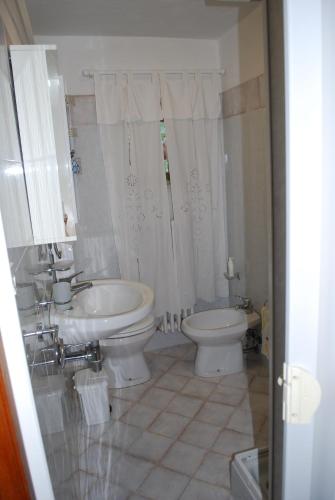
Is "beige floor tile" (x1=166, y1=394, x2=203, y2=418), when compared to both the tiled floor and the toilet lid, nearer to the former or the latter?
the tiled floor

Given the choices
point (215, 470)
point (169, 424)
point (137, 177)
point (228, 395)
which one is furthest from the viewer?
point (137, 177)

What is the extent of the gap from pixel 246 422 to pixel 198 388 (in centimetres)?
45

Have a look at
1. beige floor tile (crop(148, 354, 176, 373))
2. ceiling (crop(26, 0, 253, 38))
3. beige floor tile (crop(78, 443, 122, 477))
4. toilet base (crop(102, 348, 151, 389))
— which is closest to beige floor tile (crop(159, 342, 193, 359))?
beige floor tile (crop(148, 354, 176, 373))

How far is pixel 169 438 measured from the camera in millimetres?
2045

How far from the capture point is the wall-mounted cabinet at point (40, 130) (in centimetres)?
126

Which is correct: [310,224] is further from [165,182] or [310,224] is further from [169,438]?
[165,182]

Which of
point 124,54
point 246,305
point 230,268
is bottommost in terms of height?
point 246,305

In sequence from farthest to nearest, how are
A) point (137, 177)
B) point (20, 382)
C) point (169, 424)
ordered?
1. point (137, 177)
2. point (169, 424)
3. point (20, 382)

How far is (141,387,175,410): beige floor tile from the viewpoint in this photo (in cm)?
235

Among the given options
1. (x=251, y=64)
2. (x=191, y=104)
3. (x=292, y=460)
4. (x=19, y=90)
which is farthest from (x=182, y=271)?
(x=292, y=460)

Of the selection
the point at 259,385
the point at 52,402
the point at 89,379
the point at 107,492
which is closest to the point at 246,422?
the point at 259,385

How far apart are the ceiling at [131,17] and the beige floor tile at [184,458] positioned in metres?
2.47

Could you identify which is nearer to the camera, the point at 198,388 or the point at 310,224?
the point at 310,224

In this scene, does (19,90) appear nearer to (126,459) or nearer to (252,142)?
(252,142)
